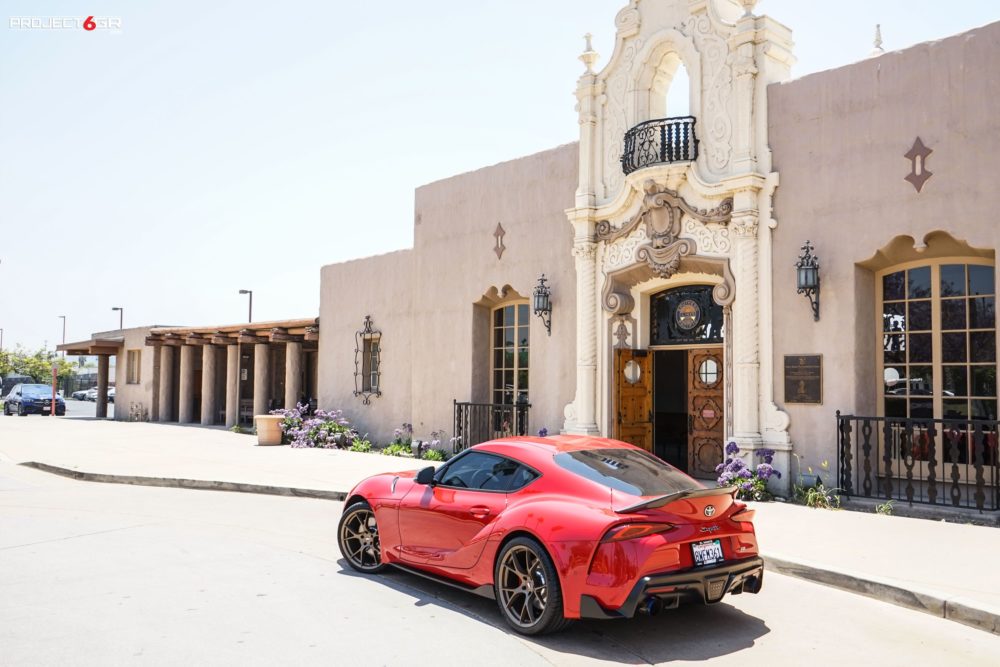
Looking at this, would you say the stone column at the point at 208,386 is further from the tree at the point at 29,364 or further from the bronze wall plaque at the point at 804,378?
the tree at the point at 29,364

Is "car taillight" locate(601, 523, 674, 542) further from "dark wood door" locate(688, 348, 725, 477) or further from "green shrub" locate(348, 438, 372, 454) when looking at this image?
"green shrub" locate(348, 438, 372, 454)

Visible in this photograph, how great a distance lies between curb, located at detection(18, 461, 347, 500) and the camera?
1248 cm

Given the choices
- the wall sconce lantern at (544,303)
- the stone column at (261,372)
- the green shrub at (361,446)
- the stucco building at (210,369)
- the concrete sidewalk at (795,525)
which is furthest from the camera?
the stone column at (261,372)

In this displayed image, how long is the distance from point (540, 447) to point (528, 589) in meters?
1.20

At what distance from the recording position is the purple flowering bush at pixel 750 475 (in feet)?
37.5

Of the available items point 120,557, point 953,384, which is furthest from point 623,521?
point 953,384

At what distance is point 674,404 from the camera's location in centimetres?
1464

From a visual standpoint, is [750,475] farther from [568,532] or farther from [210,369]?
[210,369]

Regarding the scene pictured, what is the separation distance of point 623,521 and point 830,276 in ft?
24.2

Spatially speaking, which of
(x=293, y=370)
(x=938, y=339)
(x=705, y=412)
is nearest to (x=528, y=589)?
(x=938, y=339)

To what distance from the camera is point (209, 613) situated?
611cm

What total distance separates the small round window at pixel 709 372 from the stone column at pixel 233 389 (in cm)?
1777

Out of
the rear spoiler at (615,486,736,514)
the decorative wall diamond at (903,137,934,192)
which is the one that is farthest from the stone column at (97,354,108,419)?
the rear spoiler at (615,486,736,514)

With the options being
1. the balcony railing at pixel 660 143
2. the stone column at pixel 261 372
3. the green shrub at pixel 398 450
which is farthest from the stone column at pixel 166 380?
the balcony railing at pixel 660 143
